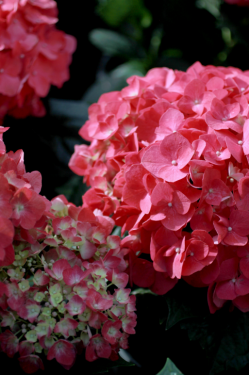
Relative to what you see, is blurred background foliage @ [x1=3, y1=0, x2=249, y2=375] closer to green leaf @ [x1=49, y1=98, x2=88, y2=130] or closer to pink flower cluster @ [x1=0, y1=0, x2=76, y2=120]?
green leaf @ [x1=49, y1=98, x2=88, y2=130]

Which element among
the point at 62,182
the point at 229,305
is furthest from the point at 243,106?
the point at 62,182

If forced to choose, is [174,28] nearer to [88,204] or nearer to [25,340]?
[88,204]

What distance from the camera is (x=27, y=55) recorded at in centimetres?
91

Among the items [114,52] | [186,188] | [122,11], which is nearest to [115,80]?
[114,52]

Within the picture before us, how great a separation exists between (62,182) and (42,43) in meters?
0.39

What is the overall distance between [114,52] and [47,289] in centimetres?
109

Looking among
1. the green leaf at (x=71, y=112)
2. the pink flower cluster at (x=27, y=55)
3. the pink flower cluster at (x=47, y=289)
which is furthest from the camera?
the green leaf at (x=71, y=112)

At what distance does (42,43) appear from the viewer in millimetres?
961

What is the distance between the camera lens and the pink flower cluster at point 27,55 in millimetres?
872

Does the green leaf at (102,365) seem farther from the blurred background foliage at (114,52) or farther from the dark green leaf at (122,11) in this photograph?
the dark green leaf at (122,11)

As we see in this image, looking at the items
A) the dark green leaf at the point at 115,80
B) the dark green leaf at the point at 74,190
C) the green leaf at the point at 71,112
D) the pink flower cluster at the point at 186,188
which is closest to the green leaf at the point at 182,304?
the pink flower cluster at the point at 186,188

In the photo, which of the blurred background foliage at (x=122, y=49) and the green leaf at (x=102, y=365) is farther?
the blurred background foliage at (x=122, y=49)

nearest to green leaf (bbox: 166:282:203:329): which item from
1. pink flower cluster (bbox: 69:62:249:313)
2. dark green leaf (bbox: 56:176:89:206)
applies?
pink flower cluster (bbox: 69:62:249:313)

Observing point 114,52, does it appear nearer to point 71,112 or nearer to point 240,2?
point 71,112
